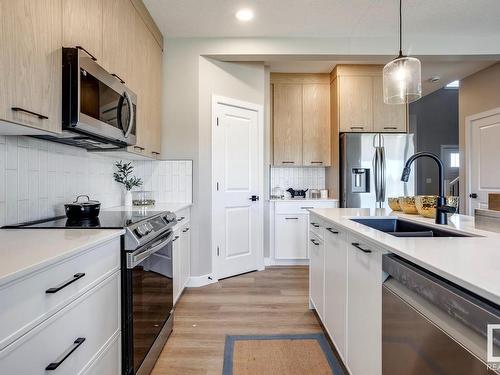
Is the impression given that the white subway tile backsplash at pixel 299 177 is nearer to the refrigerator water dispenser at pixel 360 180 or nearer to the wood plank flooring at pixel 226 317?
the refrigerator water dispenser at pixel 360 180

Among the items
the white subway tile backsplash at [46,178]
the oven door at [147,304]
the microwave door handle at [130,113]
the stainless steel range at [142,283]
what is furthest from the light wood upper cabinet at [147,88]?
the oven door at [147,304]

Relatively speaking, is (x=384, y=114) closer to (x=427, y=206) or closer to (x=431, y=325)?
(x=427, y=206)

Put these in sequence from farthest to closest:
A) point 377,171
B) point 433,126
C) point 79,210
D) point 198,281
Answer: point 433,126 < point 377,171 < point 198,281 < point 79,210

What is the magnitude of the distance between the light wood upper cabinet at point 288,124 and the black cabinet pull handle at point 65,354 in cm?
354

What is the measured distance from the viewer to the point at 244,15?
285cm

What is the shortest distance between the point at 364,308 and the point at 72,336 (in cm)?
118

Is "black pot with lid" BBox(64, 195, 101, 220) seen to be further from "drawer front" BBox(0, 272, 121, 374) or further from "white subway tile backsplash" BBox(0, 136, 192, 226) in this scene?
"drawer front" BBox(0, 272, 121, 374)

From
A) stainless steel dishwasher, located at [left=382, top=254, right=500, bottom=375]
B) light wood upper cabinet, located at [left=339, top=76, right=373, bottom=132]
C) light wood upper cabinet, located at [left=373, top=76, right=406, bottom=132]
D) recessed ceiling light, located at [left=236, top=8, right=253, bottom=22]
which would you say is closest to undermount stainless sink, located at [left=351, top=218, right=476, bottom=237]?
stainless steel dishwasher, located at [left=382, top=254, right=500, bottom=375]

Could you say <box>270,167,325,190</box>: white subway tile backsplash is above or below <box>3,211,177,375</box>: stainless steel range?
above

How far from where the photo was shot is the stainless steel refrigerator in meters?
3.89

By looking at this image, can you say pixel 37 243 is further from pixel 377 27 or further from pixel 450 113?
pixel 450 113

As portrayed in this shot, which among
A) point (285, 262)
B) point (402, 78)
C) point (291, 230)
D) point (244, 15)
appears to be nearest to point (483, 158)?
point (291, 230)

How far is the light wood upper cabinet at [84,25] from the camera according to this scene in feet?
5.02

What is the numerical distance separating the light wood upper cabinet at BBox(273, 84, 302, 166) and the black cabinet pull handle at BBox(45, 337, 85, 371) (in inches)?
139
